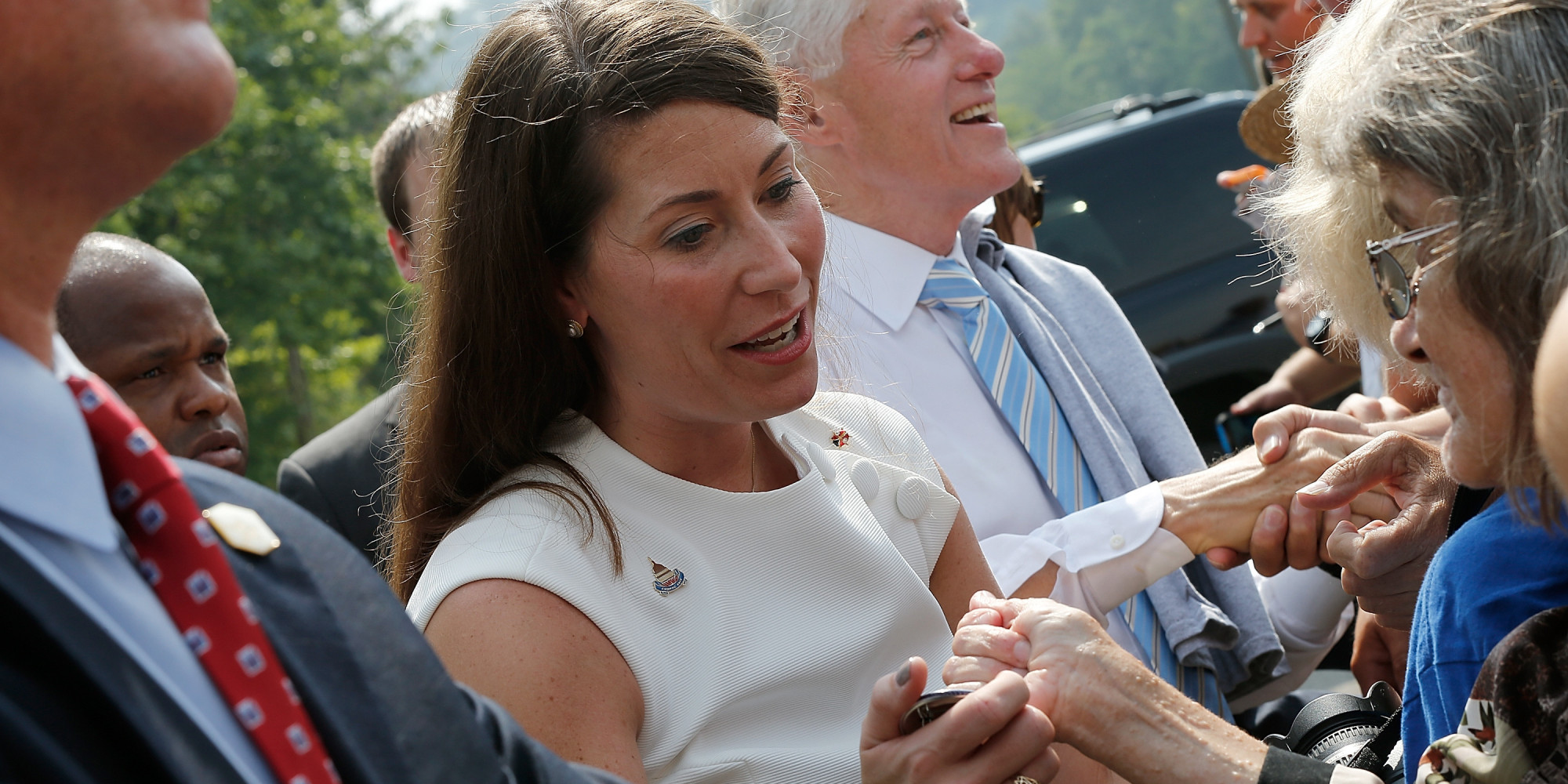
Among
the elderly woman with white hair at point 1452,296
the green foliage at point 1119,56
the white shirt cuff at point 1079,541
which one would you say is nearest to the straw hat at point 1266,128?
the white shirt cuff at point 1079,541

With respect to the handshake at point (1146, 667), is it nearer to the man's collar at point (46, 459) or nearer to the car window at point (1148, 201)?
the man's collar at point (46, 459)

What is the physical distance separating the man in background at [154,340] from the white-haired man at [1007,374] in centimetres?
139

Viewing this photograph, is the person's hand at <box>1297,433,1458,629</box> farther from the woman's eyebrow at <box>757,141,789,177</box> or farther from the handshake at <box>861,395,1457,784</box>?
the woman's eyebrow at <box>757,141,789,177</box>

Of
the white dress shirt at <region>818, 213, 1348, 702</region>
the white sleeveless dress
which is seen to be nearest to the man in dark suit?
the white sleeveless dress

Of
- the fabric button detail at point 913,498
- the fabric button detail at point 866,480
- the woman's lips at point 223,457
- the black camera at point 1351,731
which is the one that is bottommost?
the black camera at point 1351,731

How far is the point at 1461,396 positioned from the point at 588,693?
1.10 meters

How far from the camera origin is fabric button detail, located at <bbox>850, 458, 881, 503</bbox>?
210 centimetres

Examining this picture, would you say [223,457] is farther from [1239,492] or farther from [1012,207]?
[1012,207]

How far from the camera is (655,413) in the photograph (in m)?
1.94

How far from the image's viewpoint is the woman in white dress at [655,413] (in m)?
1.66

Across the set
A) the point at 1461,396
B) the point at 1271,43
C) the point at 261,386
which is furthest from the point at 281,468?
the point at 261,386

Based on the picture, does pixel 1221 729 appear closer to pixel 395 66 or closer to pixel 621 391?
pixel 621 391

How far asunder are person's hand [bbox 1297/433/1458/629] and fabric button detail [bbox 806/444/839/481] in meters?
0.92

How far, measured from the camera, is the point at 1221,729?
174cm
